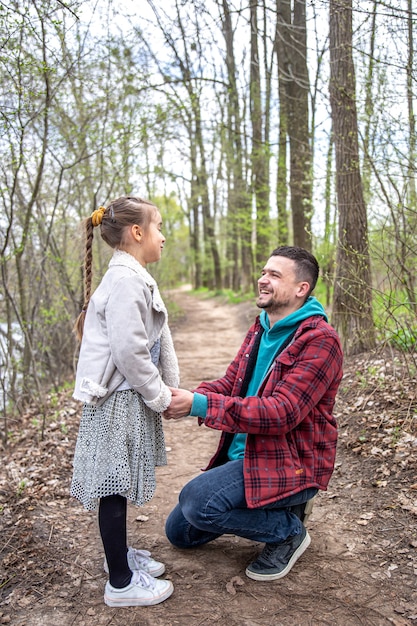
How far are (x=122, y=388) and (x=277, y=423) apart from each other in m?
0.77

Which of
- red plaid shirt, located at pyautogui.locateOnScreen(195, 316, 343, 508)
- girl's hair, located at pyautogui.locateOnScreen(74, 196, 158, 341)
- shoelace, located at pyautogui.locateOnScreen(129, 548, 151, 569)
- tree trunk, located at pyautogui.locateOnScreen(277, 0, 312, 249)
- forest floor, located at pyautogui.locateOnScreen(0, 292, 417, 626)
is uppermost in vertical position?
tree trunk, located at pyautogui.locateOnScreen(277, 0, 312, 249)

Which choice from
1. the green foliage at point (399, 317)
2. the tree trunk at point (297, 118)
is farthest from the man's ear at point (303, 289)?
the tree trunk at point (297, 118)

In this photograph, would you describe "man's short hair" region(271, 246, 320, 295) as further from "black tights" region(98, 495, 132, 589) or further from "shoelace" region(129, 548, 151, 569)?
"shoelace" region(129, 548, 151, 569)

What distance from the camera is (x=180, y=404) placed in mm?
2500

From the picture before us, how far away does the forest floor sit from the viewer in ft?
8.05

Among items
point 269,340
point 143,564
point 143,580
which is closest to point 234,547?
point 143,564

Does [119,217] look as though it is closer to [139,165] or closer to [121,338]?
[121,338]

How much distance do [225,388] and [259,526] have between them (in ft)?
2.63

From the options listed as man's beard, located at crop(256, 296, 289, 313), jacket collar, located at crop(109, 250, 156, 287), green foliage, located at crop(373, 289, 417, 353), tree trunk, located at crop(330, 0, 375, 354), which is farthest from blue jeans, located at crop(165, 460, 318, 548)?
tree trunk, located at crop(330, 0, 375, 354)

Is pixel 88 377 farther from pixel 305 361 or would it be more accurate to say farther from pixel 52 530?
pixel 52 530

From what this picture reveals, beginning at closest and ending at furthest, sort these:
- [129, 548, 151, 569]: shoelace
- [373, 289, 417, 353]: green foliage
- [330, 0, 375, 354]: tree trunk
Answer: [129, 548, 151, 569]: shoelace → [373, 289, 417, 353]: green foliage → [330, 0, 375, 354]: tree trunk

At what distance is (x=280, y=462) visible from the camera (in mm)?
2562

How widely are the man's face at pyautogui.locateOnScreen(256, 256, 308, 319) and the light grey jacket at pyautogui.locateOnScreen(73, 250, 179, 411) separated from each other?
598mm

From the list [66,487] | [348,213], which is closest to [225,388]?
[66,487]
